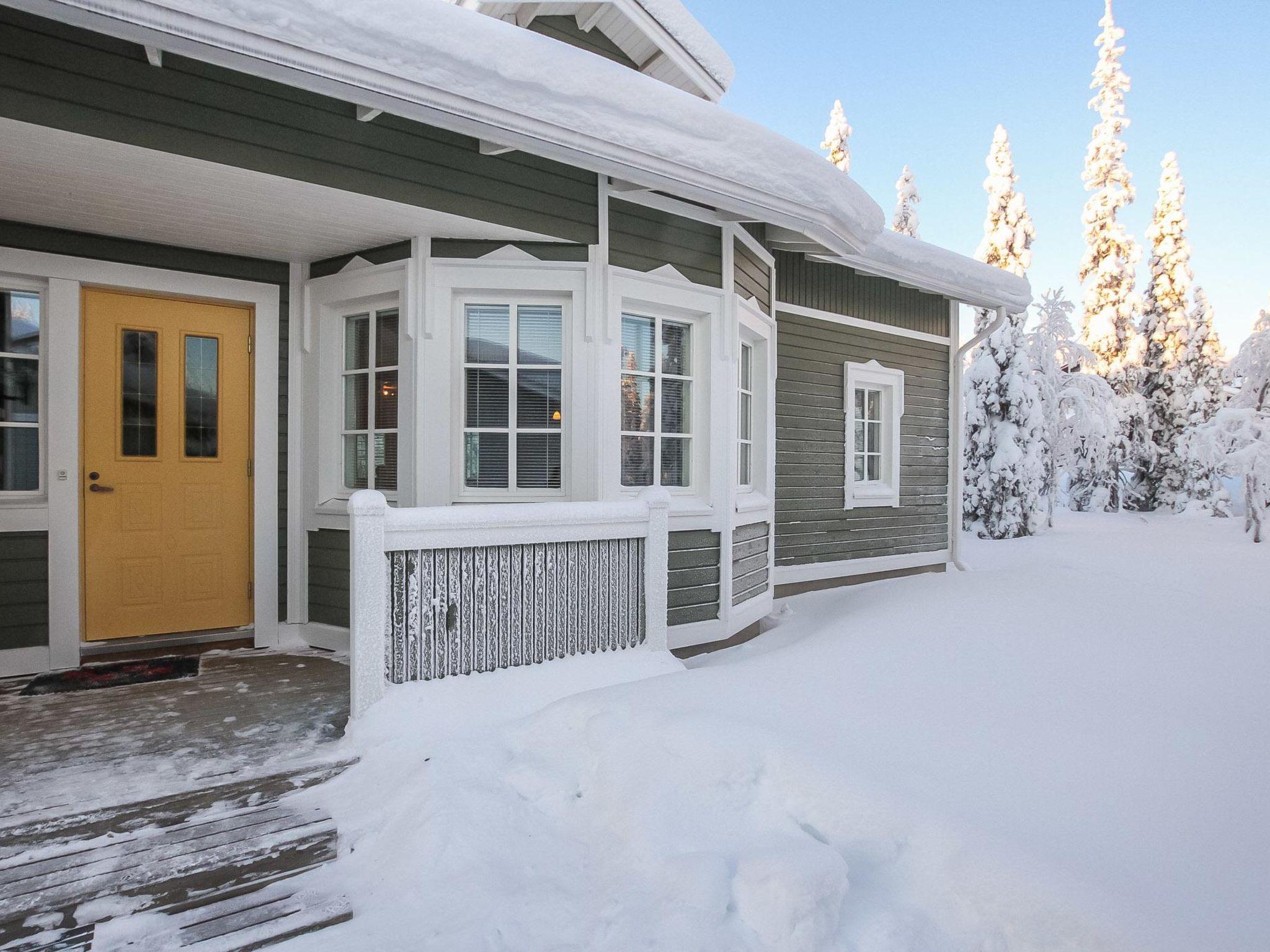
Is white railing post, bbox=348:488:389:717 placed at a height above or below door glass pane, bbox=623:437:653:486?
below

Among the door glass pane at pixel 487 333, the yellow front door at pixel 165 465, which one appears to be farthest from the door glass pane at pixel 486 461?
the yellow front door at pixel 165 465

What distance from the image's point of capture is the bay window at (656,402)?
4.22 meters

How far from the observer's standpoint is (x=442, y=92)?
8.57 feet

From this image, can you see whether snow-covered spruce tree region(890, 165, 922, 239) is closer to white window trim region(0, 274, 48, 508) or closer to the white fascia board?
the white fascia board

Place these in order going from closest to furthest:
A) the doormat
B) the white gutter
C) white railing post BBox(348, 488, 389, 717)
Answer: white railing post BBox(348, 488, 389, 717) → the doormat → the white gutter

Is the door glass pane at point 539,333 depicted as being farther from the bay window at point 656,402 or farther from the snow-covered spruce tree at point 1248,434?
the snow-covered spruce tree at point 1248,434

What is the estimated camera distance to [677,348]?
4.45 m

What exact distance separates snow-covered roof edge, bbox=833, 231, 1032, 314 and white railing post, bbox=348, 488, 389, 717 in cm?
394

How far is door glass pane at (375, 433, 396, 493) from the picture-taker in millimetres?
4121

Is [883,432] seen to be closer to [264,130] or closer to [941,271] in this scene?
[941,271]

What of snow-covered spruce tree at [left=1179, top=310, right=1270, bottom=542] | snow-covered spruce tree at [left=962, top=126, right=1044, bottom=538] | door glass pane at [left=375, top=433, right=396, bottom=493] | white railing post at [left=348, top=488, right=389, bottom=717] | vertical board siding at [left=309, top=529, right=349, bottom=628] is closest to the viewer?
white railing post at [left=348, top=488, right=389, bottom=717]

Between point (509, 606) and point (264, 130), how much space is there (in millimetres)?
2247

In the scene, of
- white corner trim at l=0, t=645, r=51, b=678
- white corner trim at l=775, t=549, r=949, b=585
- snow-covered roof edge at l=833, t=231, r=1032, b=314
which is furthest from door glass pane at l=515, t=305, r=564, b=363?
white corner trim at l=775, t=549, r=949, b=585

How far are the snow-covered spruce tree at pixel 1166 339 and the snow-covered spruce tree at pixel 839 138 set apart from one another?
331 inches
